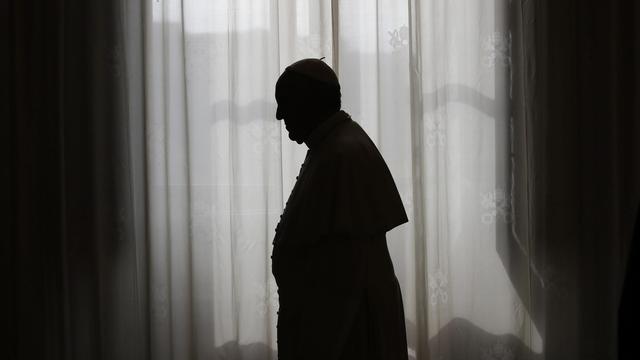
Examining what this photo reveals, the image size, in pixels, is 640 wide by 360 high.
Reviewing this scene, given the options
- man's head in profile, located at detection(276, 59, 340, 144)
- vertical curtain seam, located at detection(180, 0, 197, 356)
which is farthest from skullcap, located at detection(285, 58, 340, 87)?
vertical curtain seam, located at detection(180, 0, 197, 356)

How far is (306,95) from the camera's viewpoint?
3.97 feet

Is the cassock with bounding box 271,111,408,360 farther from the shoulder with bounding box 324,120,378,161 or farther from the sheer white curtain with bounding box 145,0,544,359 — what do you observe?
the sheer white curtain with bounding box 145,0,544,359

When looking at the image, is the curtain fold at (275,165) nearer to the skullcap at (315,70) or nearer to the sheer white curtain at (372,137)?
the sheer white curtain at (372,137)

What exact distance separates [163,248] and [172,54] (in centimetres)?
74

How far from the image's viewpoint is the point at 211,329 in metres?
2.33

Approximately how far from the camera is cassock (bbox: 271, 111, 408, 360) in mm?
1139

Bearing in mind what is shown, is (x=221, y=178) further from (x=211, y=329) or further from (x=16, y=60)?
(x=16, y=60)

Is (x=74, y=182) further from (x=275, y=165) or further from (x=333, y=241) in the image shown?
(x=333, y=241)

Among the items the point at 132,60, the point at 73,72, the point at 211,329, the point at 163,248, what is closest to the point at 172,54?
the point at 132,60

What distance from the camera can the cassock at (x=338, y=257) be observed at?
1.14 metres

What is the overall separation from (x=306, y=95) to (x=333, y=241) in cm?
29

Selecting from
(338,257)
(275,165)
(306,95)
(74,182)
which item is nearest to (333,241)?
(338,257)

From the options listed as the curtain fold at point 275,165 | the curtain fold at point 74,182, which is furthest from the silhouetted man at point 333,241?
the curtain fold at point 74,182

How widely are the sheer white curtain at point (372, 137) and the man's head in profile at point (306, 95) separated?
1066 millimetres
